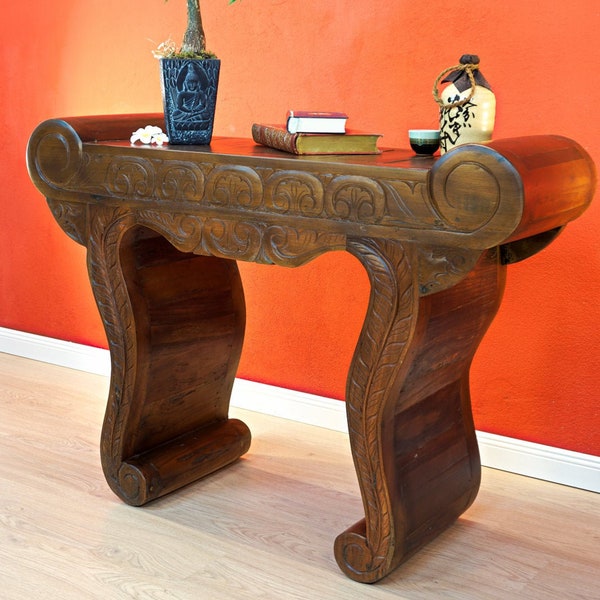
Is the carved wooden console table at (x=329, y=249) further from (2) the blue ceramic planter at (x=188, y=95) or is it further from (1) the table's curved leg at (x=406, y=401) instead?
(2) the blue ceramic planter at (x=188, y=95)

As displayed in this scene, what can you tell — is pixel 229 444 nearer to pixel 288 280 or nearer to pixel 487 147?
pixel 288 280

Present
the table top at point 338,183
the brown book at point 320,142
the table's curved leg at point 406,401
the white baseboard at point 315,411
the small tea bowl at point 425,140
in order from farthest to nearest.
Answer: the white baseboard at point 315,411 → the small tea bowl at point 425,140 → the brown book at point 320,142 → the table's curved leg at point 406,401 → the table top at point 338,183

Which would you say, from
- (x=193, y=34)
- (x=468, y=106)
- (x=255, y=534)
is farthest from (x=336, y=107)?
(x=255, y=534)

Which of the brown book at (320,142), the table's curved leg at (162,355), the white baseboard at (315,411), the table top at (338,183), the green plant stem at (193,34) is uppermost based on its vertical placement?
the green plant stem at (193,34)

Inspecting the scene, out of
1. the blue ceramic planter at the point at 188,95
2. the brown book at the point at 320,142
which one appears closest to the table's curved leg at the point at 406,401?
the brown book at the point at 320,142

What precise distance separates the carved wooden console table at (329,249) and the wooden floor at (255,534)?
0.26 ft

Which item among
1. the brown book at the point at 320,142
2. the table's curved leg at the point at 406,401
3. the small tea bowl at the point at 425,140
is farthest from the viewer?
the small tea bowl at the point at 425,140

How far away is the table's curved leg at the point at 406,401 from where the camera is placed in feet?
6.16

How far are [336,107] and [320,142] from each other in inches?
31.0

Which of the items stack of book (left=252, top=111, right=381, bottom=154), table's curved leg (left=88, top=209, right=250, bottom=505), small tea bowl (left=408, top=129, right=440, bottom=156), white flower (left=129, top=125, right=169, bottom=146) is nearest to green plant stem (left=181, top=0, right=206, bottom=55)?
white flower (left=129, top=125, right=169, bottom=146)

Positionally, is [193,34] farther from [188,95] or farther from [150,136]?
[150,136]

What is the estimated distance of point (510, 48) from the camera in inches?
96.4

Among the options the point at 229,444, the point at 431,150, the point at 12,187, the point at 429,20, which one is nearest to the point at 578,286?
the point at 431,150

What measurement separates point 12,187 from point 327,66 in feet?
4.73
